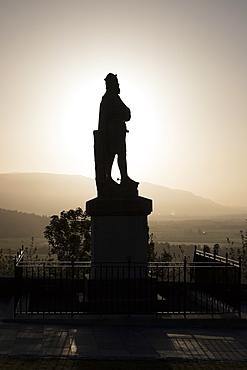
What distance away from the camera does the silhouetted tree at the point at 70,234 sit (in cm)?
2136

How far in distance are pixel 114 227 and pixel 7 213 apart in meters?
55.6

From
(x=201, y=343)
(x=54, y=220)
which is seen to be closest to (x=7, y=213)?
(x=54, y=220)

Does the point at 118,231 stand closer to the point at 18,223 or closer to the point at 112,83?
the point at 112,83

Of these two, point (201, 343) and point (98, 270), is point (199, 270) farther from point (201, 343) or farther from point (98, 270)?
point (201, 343)

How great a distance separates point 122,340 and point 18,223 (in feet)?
180

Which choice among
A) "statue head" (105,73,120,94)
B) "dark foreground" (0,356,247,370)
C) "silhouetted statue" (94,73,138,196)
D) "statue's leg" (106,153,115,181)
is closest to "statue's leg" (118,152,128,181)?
"silhouetted statue" (94,73,138,196)

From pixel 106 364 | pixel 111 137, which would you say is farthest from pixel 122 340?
pixel 111 137

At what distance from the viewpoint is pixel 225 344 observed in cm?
880

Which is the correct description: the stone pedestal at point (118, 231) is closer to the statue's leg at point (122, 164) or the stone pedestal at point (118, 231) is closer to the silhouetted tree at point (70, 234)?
the statue's leg at point (122, 164)

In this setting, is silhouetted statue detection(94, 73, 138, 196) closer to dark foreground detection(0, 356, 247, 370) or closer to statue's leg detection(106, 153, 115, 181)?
statue's leg detection(106, 153, 115, 181)

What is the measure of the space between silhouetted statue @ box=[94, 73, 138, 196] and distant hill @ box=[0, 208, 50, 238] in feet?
136

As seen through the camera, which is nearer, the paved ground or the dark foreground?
the dark foreground

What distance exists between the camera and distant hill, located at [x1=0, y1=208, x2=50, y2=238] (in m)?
55.4

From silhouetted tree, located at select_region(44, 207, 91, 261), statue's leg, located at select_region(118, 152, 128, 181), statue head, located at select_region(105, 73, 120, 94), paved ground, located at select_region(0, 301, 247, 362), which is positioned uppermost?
statue head, located at select_region(105, 73, 120, 94)
